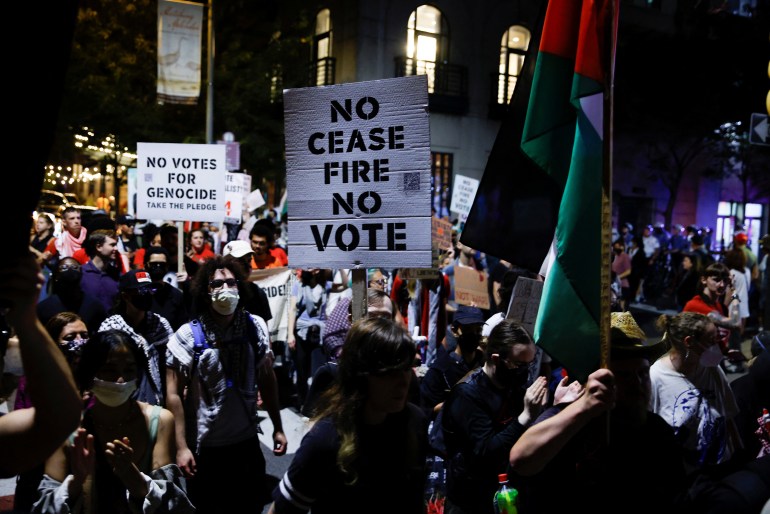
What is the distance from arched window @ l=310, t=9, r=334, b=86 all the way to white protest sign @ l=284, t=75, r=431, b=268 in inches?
926

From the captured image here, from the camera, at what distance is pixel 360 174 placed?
13.5 feet

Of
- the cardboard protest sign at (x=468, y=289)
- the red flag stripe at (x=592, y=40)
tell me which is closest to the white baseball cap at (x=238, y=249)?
the cardboard protest sign at (x=468, y=289)

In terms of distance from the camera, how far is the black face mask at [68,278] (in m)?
5.81

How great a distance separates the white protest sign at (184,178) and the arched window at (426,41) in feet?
61.6

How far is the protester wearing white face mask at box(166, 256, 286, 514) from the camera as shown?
14.0 ft

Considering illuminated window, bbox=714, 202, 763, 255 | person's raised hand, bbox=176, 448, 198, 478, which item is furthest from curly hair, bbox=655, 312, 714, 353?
illuminated window, bbox=714, 202, 763, 255

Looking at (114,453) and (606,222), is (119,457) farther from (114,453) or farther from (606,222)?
(606,222)

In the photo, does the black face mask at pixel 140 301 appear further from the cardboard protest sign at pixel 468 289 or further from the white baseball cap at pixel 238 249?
the cardboard protest sign at pixel 468 289

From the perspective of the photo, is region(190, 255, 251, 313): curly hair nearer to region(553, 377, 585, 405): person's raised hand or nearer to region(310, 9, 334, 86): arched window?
region(553, 377, 585, 405): person's raised hand

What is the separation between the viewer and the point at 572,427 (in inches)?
100

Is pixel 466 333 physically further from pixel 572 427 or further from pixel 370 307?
pixel 572 427

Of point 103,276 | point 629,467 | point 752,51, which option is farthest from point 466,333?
point 752,51

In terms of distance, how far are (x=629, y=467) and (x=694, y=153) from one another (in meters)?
29.5

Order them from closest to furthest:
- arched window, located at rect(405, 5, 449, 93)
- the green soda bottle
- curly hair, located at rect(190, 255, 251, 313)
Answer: the green soda bottle, curly hair, located at rect(190, 255, 251, 313), arched window, located at rect(405, 5, 449, 93)
